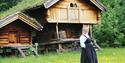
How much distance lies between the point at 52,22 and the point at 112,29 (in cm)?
715

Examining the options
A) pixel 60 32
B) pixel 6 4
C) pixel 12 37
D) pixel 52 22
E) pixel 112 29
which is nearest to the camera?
pixel 12 37

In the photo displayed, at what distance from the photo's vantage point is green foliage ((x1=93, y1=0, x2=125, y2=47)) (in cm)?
3891

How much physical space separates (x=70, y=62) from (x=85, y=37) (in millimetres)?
Answer: 7403

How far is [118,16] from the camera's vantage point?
4128cm

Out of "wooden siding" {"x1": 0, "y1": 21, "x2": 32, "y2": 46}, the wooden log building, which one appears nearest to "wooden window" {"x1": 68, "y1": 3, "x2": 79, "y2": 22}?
the wooden log building

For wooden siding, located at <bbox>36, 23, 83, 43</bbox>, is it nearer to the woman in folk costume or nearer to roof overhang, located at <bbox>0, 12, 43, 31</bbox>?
roof overhang, located at <bbox>0, 12, 43, 31</bbox>

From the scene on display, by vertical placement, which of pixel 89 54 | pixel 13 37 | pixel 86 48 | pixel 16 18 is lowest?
pixel 89 54

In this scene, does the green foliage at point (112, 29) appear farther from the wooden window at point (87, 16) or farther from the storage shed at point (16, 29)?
the storage shed at point (16, 29)

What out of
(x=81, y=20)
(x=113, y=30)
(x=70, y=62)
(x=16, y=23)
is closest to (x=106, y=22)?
(x=113, y=30)

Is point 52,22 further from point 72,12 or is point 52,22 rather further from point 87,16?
point 87,16

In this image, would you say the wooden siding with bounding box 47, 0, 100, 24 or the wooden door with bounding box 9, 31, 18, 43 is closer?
the wooden door with bounding box 9, 31, 18, 43

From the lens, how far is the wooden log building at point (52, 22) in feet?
103

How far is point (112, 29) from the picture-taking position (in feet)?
128

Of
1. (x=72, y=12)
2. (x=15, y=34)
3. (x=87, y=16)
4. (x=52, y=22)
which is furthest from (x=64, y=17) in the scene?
(x=15, y=34)
